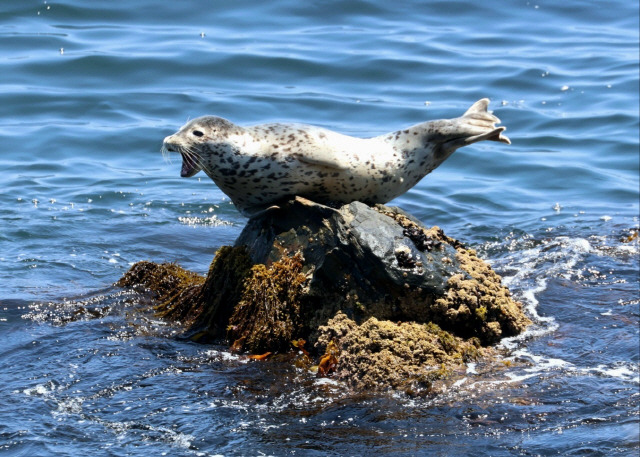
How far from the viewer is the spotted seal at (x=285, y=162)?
6305 millimetres

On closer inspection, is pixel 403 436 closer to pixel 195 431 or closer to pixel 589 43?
pixel 195 431

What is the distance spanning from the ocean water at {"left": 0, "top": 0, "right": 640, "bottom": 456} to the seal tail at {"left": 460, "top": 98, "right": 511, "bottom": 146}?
1312 millimetres

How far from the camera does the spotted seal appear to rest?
6.30 meters

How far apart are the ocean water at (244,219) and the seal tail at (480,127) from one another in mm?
1312

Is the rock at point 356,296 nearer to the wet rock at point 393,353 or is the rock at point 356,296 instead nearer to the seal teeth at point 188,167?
the wet rock at point 393,353

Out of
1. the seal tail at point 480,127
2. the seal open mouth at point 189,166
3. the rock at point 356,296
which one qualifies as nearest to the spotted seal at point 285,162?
the seal open mouth at point 189,166

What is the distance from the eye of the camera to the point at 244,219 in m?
10.1

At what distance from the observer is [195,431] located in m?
5.01

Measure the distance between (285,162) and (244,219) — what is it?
389 centimetres

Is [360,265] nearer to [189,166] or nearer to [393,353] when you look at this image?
[393,353]

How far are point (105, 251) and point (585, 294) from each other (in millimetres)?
4079

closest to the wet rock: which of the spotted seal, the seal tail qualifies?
the spotted seal

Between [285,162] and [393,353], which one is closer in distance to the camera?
[393,353]

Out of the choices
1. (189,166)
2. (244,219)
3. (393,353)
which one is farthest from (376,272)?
(244,219)
